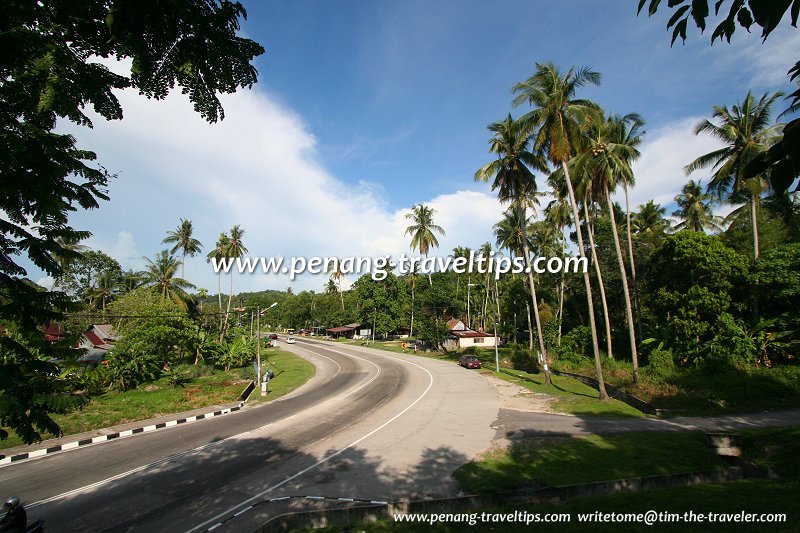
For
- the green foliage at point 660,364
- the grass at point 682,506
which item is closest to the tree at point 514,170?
the green foliage at point 660,364

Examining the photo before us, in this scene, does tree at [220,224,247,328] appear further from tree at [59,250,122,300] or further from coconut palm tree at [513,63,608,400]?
coconut palm tree at [513,63,608,400]

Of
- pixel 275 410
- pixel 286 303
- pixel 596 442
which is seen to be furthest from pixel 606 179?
pixel 286 303

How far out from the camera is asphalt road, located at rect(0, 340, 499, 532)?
29.2 ft

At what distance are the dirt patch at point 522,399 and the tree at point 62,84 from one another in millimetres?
19705

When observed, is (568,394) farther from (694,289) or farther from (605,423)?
(694,289)

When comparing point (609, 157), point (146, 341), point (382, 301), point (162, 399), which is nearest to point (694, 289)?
point (609, 157)

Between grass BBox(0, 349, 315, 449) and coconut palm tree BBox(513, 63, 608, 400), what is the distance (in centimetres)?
2233

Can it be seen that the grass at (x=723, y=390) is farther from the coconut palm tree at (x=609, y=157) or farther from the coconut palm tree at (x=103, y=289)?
the coconut palm tree at (x=103, y=289)

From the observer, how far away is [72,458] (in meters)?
12.7

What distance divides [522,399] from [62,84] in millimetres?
23473

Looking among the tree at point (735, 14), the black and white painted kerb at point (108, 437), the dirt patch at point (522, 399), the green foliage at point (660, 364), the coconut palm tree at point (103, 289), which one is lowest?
the black and white painted kerb at point (108, 437)

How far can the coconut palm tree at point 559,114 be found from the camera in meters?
22.0

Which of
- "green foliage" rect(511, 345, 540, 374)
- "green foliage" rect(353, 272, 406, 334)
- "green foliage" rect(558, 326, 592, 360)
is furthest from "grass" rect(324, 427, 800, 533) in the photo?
"green foliage" rect(353, 272, 406, 334)

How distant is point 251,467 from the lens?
11672 mm
